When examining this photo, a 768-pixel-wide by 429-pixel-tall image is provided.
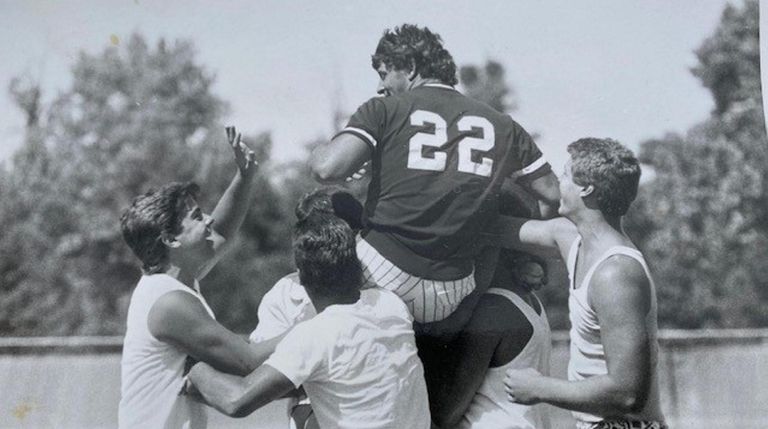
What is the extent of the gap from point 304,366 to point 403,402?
19 cm

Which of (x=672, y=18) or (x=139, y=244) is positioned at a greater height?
(x=672, y=18)

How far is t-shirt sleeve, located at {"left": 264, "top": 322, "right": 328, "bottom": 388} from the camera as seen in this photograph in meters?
1.46

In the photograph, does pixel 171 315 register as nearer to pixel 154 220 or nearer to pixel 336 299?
pixel 154 220

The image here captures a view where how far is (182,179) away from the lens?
5.80 ft

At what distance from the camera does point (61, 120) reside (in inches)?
73.6

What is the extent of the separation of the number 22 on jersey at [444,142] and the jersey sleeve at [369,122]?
0.06 metres

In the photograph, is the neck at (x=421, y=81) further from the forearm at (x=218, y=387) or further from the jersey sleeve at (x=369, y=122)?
the forearm at (x=218, y=387)

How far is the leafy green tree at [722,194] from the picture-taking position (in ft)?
6.00

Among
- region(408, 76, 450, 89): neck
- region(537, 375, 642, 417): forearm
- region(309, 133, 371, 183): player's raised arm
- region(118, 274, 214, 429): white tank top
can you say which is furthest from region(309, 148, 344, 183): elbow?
region(537, 375, 642, 417): forearm

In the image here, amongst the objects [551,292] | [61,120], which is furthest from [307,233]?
[61,120]

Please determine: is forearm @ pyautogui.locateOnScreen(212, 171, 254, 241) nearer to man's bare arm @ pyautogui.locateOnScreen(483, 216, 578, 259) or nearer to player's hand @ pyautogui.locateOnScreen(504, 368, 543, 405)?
man's bare arm @ pyautogui.locateOnScreen(483, 216, 578, 259)

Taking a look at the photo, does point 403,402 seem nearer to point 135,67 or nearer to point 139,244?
point 139,244

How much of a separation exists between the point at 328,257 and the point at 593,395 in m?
0.55

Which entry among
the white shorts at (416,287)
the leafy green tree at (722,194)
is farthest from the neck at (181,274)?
the leafy green tree at (722,194)
